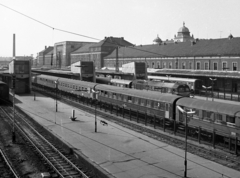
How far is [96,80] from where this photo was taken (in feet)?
203

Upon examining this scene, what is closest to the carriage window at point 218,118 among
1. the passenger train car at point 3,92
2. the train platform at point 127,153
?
the train platform at point 127,153

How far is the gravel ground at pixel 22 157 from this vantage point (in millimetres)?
16484

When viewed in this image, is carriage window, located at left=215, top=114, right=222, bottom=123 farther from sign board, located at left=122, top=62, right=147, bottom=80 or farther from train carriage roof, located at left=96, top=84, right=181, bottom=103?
sign board, located at left=122, top=62, right=147, bottom=80

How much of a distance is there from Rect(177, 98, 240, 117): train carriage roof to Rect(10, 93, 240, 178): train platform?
430cm

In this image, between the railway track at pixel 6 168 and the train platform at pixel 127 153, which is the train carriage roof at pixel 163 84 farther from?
the railway track at pixel 6 168

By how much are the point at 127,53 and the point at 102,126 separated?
67997 millimetres

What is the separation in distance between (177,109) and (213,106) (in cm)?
394

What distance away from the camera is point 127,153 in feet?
61.9

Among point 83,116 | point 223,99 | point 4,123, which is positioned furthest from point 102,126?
point 223,99

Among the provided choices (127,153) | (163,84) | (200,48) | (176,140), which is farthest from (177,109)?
(200,48)

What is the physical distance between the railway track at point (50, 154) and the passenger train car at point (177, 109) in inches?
227

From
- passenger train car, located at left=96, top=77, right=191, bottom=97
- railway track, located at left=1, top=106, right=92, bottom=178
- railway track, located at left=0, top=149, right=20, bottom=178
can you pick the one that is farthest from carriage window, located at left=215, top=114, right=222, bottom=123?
passenger train car, located at left=96, top=77, right=191, bottom=97

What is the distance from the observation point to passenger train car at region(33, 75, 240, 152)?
20.6 m

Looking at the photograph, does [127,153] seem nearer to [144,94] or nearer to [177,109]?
[177,109]
